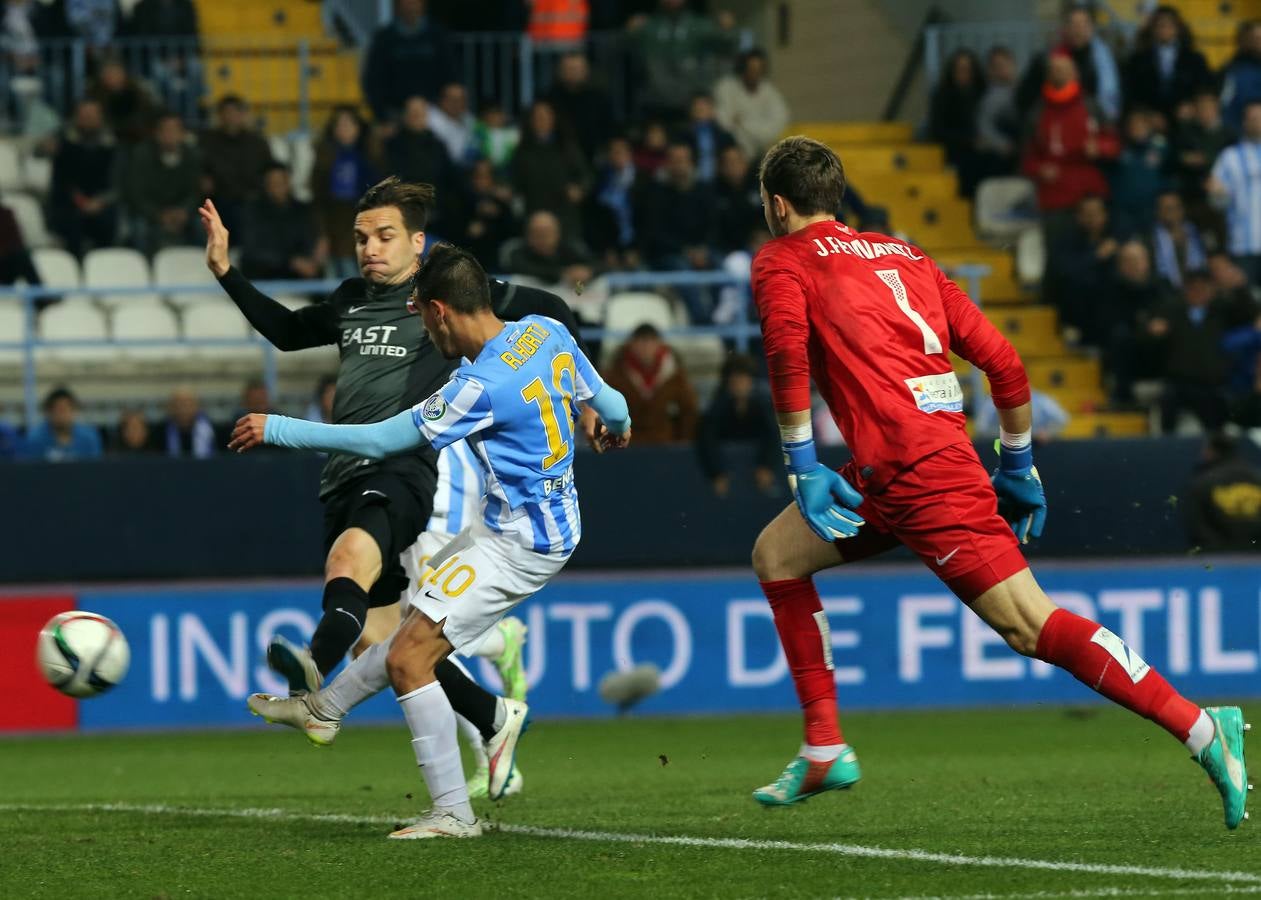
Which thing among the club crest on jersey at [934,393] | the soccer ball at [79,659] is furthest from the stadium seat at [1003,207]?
the club crest on jersey at [934,393]

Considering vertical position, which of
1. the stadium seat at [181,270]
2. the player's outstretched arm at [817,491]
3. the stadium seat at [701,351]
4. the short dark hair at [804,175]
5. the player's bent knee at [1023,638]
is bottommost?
the stadium seat at [701,351]

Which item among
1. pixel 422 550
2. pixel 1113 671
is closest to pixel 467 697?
pixel 422 550

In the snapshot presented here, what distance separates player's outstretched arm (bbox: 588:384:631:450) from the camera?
23.3 ft

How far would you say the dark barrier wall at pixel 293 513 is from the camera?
13398 millimetres

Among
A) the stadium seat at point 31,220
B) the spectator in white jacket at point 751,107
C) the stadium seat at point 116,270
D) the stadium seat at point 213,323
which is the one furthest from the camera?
the spectator in white jacket at point 751,107

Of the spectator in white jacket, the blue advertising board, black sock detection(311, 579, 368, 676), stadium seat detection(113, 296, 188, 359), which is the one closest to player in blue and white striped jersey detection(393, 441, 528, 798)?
black sock detection(311, 579, 368, 676)

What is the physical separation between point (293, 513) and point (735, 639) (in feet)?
9.21

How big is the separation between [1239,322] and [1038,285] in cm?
237

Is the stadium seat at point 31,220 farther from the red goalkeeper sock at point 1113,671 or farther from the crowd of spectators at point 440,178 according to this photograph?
the red goalkeeper sock at point 1113,671

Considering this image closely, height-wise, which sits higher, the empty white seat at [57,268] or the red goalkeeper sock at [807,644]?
the red goalkeeper sock at [807,644]

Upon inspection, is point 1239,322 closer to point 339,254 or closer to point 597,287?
point 597,287

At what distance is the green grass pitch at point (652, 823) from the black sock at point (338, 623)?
584 millimetres

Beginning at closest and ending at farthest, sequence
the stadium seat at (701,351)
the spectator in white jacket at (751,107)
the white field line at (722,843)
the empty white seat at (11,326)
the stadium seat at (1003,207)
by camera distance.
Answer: the white field line at (722,843), the empty white seat at (11,326), the stadium seat at (701,351), the spectator in white jacket at (751,107), the stadium seat at (1003,207)

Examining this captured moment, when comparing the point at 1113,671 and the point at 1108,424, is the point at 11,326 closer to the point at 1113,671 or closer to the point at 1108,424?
the point at 1108,424
